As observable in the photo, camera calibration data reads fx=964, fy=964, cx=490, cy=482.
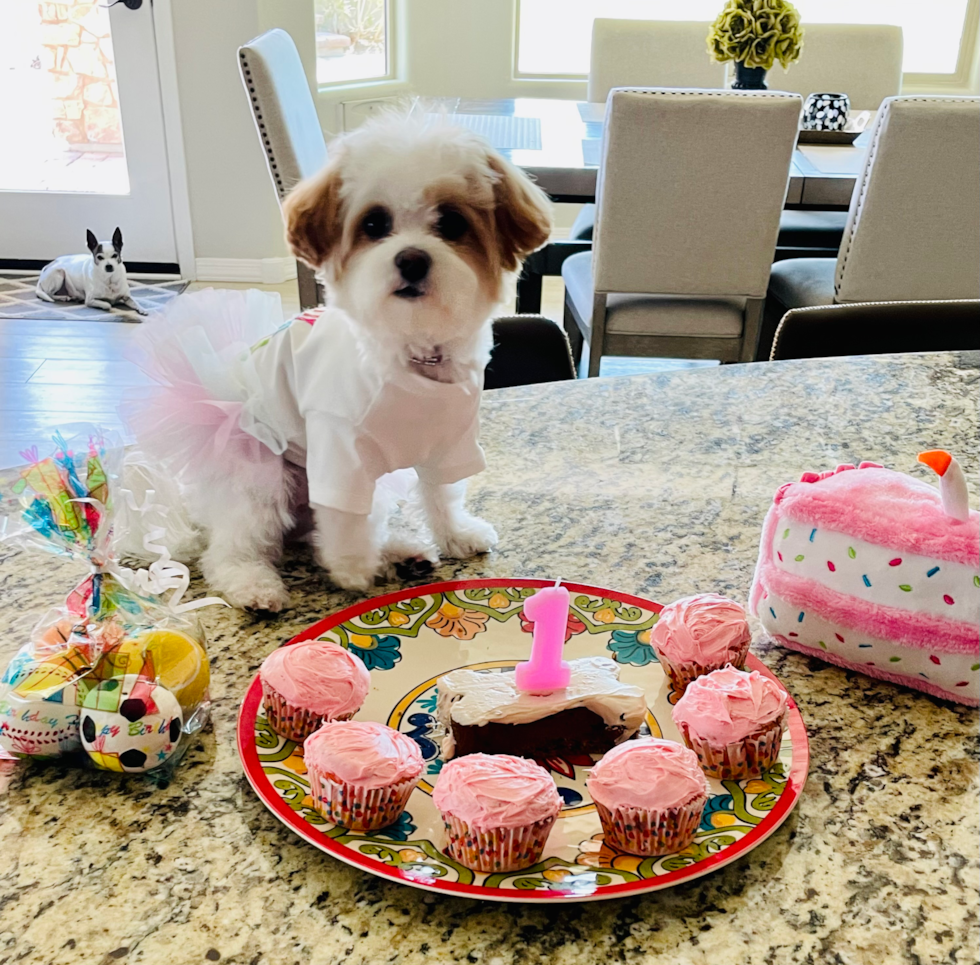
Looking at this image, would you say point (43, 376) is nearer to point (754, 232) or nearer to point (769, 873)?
point (754, 232)

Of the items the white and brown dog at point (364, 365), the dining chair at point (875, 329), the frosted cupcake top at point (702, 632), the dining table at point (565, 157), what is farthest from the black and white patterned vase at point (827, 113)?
the frosted cupcake top at point (702, 632)

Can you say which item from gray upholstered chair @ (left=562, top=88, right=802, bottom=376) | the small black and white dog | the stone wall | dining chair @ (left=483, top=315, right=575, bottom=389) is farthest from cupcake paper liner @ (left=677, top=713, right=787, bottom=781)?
the stone wall

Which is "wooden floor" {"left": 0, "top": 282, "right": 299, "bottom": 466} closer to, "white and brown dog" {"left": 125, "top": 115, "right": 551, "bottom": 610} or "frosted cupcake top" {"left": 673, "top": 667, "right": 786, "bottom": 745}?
"white and brown dog" {"left": 125, "top": 115, "right": 551, "bottom": 610}

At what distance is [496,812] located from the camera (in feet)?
1.89

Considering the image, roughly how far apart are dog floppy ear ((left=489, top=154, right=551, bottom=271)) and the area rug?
10.5 ft

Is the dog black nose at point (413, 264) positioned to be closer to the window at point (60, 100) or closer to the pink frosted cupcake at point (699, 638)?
the pink frosted cupcake at point (699, 638)

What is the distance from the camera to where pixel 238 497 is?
3.80 feet

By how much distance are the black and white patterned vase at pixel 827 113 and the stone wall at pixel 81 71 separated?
3.11 metres

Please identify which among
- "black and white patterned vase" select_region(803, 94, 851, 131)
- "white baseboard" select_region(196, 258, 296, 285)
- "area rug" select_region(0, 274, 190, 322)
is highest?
"black and white patterned vase" select_region(803, 94, 851, 131)

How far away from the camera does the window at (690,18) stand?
5.14 m

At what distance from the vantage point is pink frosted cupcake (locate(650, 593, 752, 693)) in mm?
740

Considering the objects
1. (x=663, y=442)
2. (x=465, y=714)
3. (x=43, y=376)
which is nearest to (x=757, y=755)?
(x=465, y=714)

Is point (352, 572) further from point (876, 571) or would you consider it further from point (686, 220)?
point (686, 220)

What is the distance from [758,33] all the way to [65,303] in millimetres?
3130
